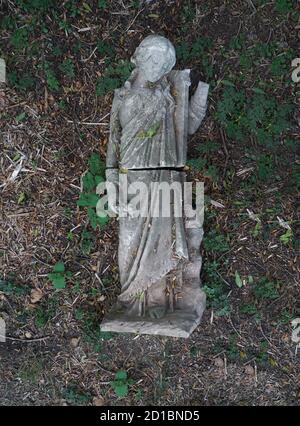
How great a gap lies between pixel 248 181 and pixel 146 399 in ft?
6.65

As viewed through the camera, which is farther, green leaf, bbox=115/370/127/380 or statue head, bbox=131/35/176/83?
green leaf, bbox=115/370/127/380

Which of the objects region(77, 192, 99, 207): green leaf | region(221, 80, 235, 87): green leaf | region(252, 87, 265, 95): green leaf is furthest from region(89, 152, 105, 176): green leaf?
region(252, 87, 265, 95): green leaf

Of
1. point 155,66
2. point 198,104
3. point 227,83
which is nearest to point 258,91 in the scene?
point 227,83

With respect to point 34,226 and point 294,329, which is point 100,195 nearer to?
point 34,226

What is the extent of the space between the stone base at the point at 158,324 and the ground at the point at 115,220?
0.55 metres

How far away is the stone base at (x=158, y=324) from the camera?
3.66 metres

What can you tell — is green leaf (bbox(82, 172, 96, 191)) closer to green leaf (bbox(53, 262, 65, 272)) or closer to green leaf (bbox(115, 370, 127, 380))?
green leaf (bbox(53, 262, 65, 272))

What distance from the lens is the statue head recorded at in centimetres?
339

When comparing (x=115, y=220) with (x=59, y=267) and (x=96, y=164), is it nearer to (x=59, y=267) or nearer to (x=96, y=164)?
(x=96, y=164)

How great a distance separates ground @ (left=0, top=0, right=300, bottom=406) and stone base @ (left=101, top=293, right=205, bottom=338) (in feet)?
1.81

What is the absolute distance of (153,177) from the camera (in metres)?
3.65

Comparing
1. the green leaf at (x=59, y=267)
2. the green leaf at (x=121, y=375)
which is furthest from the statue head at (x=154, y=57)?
the green leaf at (x=121, y=375)

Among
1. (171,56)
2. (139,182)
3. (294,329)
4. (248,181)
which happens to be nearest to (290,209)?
(248,181)

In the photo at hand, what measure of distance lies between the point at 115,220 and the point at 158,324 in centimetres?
108
